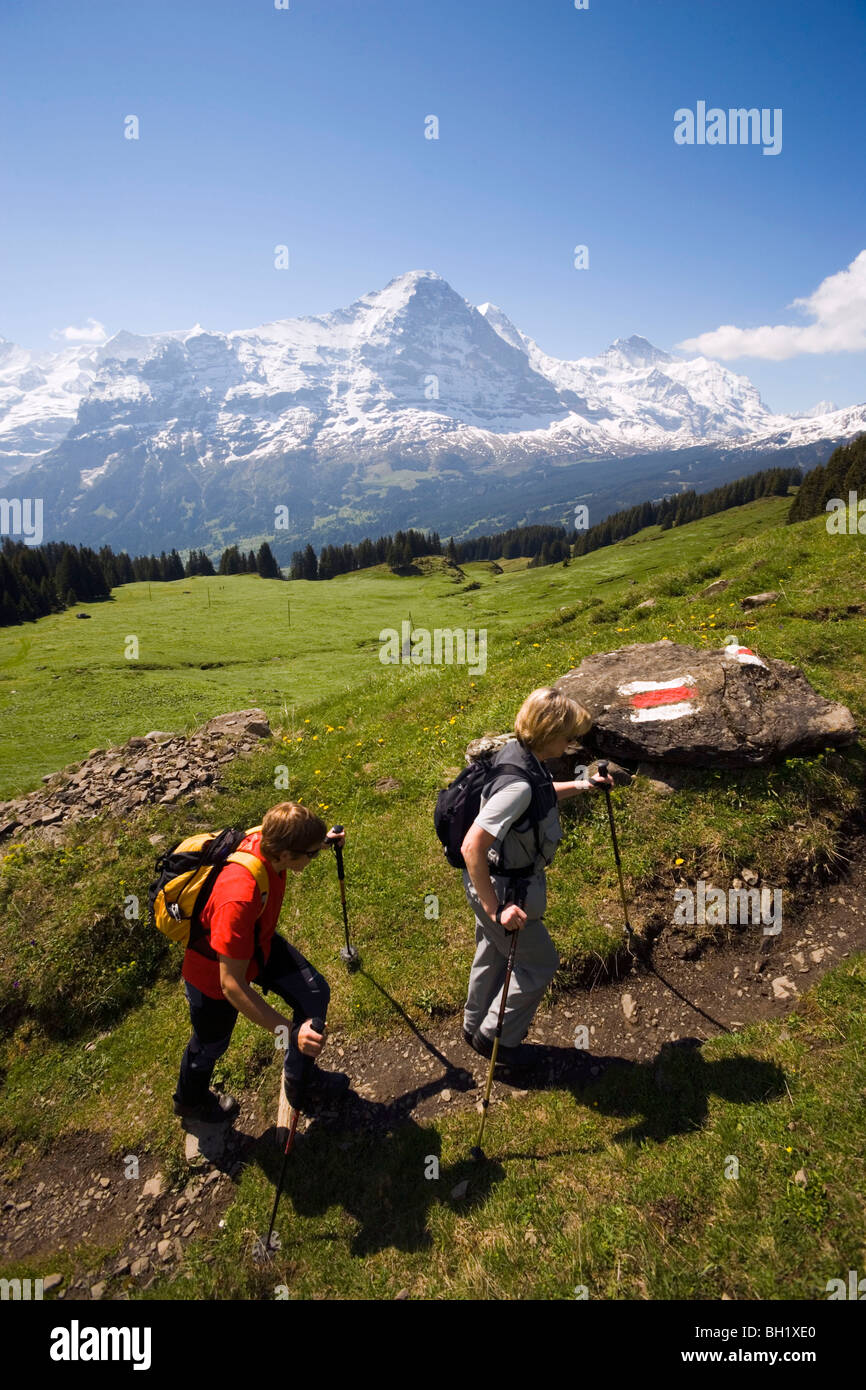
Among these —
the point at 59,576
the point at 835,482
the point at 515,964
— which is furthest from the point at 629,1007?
the point at 59,576

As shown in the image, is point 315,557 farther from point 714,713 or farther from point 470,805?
point 470,805

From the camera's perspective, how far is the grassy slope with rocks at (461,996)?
5012 mm

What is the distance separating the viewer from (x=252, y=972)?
646 centimetres

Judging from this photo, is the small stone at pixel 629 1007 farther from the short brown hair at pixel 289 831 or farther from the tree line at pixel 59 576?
the tree line at pixel 59 576

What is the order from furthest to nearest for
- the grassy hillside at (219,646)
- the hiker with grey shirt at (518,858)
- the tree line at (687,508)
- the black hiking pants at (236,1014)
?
the tree line at (687,508), the grassy hillside at (219,646), the black hiking pants at (236,1014), the hiker with grey shirt at (518,858)

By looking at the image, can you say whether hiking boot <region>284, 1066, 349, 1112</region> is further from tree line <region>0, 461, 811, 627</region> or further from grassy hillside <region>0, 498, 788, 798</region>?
tree line <region>0, 461, 811, 627</region>

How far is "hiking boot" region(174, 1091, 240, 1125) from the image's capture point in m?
7.32

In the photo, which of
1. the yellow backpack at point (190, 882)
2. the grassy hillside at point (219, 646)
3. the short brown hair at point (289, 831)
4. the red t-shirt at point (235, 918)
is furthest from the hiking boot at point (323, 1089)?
the grassy hillside at point (219, 646)

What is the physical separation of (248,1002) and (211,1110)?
10.5 ft

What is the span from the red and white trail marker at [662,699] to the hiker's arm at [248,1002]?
7.33m

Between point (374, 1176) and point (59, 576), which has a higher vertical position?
point (59, 576)

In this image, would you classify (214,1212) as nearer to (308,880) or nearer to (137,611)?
(308,880)

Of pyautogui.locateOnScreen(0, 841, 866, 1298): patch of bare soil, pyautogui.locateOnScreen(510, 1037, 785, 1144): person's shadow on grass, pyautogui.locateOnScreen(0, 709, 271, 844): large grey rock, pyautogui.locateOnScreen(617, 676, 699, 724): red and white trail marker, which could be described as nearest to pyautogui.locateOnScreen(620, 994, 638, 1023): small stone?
pyautogui.locateOnScreen(0, 841, 866, 1298): patch of bare soil
